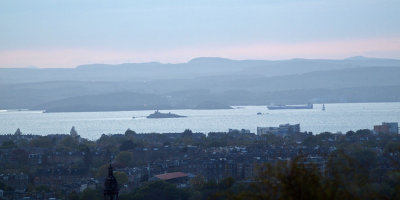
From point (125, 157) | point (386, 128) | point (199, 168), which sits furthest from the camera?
point (386, 128)

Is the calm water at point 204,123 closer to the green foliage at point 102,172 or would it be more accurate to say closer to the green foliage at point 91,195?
the green foliage at point 102,172

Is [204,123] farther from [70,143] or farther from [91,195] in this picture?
[91,195]

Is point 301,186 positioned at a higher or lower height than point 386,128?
higher

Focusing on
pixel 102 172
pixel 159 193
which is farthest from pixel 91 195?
pixel 102 172

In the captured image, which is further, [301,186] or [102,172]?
[102,172]

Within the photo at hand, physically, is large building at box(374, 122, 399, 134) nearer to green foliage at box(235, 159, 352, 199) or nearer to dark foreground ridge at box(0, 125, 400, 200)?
dark foreground ridge at box(0, 125, 400, 200)

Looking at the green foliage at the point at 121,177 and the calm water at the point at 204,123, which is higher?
the calm water at the point at 204,123

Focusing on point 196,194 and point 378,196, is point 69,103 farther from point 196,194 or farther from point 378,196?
point 378,196

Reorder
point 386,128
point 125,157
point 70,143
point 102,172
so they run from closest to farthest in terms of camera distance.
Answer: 1. point 102,172
2. point 125,157
3. point 70,143
4. point 386,128

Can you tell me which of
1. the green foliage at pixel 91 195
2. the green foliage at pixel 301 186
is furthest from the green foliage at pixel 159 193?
the green foliage at pixel 301 186

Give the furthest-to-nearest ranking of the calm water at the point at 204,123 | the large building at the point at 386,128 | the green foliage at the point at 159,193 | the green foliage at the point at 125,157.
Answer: the calm water at the point at 204,123 < the large building at the point at 386,128 < the green foliage at the point at 125,157 < the green foliage at the point at 159,193

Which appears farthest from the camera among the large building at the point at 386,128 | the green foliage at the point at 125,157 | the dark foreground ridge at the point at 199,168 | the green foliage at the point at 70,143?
the large building at the point at 386,128
